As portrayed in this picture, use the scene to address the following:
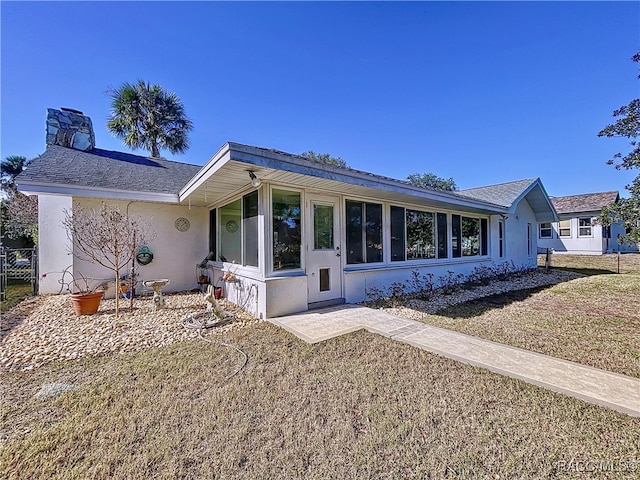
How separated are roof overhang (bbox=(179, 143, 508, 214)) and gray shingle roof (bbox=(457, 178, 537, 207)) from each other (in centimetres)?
392

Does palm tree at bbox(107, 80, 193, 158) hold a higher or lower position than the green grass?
higher

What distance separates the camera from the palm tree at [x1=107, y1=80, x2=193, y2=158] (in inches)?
564

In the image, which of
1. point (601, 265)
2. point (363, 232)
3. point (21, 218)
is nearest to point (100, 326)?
point (363, 232)

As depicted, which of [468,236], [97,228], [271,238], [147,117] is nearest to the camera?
[271,238]

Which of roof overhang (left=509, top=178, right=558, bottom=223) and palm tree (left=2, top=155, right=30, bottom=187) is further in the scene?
palm tree (left=2, top=155, right=30, bottom=187)

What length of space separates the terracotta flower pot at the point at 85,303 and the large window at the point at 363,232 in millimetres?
5346

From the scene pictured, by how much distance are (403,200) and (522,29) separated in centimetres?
567

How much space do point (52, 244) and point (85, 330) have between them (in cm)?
457

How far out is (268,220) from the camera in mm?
5195

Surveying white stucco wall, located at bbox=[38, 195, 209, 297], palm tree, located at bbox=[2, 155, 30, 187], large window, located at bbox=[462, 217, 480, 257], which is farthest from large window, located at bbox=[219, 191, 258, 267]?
palm tree, located at bbox=[2, 155, 30, 187]

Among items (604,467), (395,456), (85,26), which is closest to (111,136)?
(85,26)

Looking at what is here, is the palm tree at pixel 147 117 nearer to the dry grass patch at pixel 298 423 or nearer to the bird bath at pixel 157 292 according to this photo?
the bird bath at pixel 157 292

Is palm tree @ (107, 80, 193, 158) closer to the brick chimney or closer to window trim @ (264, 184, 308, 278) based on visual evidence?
the brick chimney

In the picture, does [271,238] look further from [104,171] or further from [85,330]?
[104,171]
